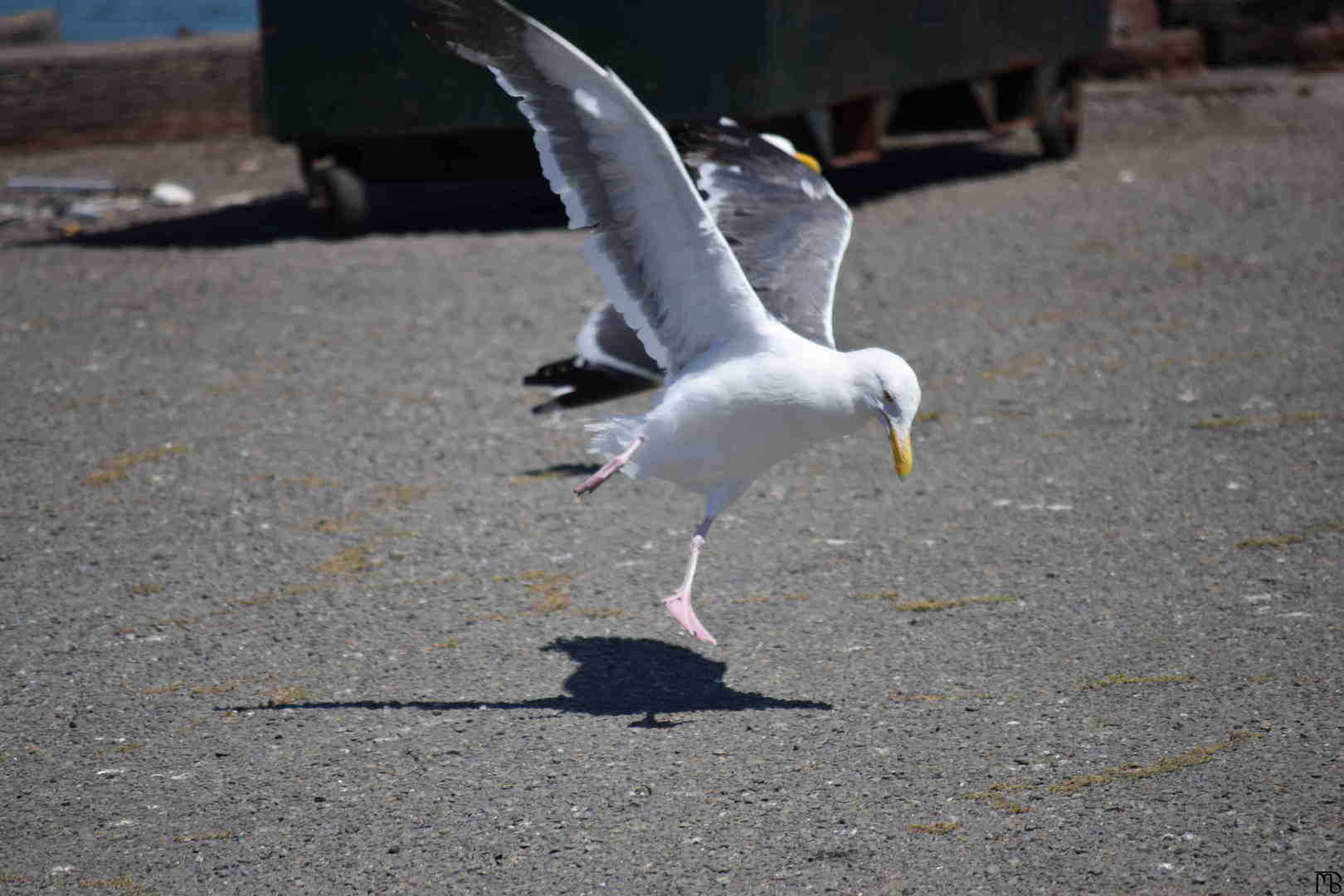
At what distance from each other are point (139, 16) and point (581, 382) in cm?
1527

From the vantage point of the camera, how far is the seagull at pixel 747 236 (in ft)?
16.0

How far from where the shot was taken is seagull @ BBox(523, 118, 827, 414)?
16.0 feet

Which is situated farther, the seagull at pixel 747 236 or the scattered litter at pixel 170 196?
the scattered litter at pixel 170 196

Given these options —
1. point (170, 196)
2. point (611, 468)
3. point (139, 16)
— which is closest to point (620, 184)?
point (611, 468)

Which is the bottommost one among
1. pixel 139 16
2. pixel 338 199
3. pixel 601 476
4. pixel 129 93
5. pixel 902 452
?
pixel 139 16

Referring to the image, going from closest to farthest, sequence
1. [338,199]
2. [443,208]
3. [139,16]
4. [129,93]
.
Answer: [338,199], [443,208], [129,93], [139,16]

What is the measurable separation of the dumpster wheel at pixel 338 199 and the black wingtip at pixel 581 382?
458cm

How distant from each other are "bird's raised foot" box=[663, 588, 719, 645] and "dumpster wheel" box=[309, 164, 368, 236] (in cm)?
606

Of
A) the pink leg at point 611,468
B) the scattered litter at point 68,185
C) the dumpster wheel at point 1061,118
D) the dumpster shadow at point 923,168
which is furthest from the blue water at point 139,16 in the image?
the pink leg at point 611,468

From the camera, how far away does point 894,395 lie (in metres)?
3.98

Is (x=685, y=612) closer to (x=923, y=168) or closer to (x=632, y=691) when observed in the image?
(x=632, y=691)

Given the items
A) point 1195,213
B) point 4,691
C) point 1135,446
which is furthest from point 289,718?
point 1195,213

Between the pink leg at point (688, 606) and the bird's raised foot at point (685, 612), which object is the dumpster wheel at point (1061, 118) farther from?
the bird's raised foot at point (685, 612)

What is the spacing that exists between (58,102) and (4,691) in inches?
397
